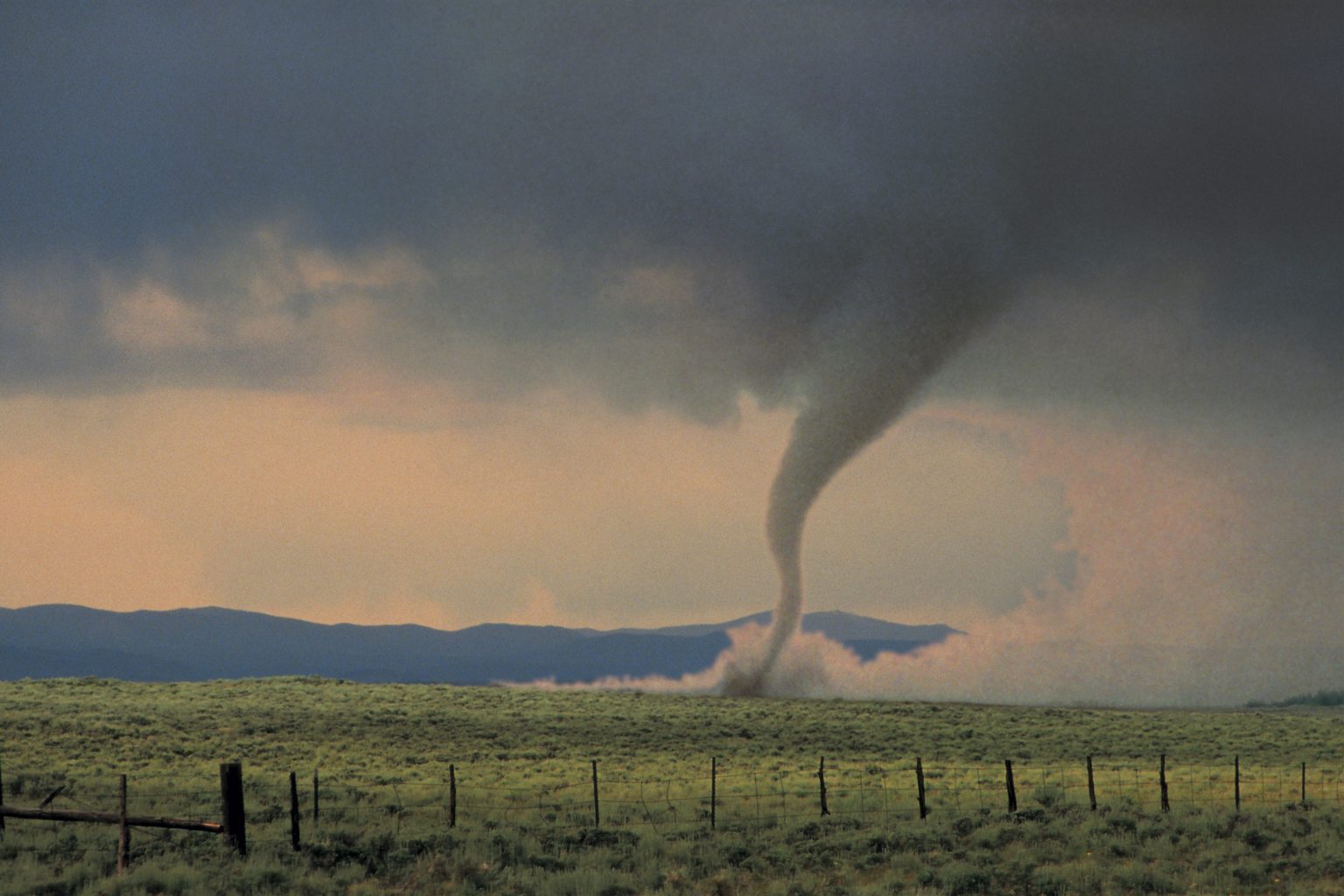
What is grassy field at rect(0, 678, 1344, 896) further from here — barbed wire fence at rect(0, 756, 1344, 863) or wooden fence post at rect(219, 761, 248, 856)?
wooden fence post at rect(219, 761, 248, 856)

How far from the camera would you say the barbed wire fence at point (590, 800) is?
1211 inches

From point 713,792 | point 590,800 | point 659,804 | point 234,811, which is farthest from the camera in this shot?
point 590,800

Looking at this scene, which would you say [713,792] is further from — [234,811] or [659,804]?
[234,811]

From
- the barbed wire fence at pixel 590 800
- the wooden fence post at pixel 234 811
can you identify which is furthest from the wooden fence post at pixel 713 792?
the wooden fence post at pixel 234 811

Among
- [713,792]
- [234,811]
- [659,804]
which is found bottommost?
[659,804]

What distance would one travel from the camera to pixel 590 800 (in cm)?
4025

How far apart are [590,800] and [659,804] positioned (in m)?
2.34

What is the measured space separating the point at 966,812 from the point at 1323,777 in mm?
22824

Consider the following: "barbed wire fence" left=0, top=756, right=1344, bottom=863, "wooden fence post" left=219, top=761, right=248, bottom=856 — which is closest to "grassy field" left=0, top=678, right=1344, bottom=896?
"barbed wire fence" left=0, top=756, right=1344, bottom=863

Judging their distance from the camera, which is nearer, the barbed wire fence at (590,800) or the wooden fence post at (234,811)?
the wooden fence post at (234,811)

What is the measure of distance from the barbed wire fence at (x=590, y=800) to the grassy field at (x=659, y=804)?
170 mm

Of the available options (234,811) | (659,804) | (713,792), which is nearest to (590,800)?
(659,804)

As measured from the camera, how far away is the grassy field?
27266 mm

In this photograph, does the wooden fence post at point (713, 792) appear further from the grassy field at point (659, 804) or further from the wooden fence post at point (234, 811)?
the wooden fence post at point (234, 811)
